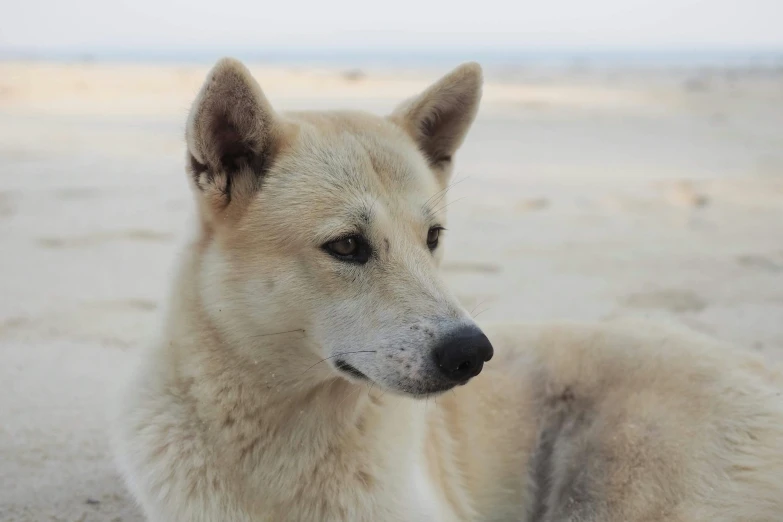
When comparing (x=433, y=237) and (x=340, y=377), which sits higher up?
(x=433, y=237)

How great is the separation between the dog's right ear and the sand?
1.12ft

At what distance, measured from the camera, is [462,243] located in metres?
6.68

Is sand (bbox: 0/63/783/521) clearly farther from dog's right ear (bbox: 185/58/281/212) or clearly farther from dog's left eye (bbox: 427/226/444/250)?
dog's left eye (bbox: 427/226/444/250)

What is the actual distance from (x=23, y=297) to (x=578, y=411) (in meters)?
3.66

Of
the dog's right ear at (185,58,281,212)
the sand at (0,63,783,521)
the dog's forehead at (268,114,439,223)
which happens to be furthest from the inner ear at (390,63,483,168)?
the sand at (0,63,783,521)

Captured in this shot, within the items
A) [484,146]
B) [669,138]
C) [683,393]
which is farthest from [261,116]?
[669,138]

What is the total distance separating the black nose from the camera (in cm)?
220

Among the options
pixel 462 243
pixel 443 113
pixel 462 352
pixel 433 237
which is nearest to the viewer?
pixel 462 352

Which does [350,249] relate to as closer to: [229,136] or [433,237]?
[433,237]

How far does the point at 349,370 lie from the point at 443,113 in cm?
114

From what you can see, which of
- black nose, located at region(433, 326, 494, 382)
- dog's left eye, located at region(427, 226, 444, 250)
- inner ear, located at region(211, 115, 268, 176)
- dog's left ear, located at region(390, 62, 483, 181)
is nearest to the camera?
black nose, located at region(433, 326, 494, 382)

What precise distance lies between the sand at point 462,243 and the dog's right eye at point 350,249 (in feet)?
2.11

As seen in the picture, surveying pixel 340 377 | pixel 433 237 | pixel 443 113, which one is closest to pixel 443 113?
pixel 443 113

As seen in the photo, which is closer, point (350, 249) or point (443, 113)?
point (350, 249)
